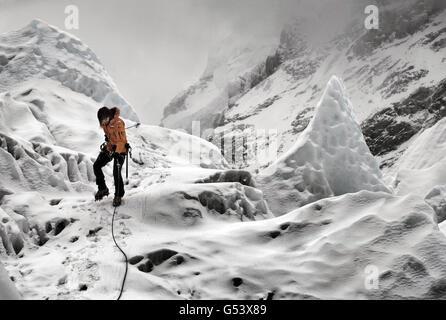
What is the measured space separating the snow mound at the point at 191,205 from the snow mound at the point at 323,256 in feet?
2.49

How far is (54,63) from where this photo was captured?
2455 centimetres

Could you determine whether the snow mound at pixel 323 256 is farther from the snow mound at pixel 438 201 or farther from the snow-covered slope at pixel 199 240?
the snow mound at pixel 438 201

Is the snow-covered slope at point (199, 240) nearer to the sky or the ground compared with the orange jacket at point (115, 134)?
nearer to the ground

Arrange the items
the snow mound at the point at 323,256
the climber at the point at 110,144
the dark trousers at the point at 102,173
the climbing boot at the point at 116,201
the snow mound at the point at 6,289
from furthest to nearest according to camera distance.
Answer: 1. the climber at the point at 110,144
2. the dark trousers at the point at 102,173
3. the climbing boot at the point at 116,201
4. the snow mound at the point at 323,256
5. the snow mound at the point at 6,289

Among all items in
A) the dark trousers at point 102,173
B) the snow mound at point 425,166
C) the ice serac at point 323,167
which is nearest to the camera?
the dark trousers at point 102,173

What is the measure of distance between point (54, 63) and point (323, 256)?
828 inches

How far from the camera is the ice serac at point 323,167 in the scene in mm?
14112

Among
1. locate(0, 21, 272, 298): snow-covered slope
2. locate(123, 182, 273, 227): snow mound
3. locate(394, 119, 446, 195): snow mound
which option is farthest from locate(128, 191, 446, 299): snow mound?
locate(394, 119, 446, 195): snow mound

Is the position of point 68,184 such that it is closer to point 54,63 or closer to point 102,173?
point 102,173

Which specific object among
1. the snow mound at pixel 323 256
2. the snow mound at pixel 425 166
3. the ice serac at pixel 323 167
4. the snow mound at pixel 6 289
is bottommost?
the snow mound at pixel 425 166

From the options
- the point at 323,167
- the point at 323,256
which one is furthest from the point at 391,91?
the point at 323,256

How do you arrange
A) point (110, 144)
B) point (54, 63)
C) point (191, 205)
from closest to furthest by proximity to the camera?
point (191, 205)
point (110, 144)
point (54, 63)

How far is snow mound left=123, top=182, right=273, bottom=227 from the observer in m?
9.27

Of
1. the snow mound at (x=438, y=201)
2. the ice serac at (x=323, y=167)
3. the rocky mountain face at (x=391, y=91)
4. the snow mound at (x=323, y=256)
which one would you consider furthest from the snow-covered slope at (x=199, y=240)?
the rocky mountain face at (x=391, y=91)
